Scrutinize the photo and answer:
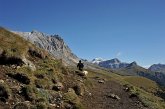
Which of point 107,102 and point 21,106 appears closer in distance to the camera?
point 21,106

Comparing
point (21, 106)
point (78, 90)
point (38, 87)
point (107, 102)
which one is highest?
point (78, 90)

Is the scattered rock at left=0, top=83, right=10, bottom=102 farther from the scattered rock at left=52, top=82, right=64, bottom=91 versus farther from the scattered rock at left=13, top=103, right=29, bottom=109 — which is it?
the scattered rock at left=52, top=82, right=64, bottom=91

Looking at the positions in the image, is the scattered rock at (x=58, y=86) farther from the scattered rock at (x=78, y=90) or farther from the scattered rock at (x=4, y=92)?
the scattered rock at (x=4, y=92)

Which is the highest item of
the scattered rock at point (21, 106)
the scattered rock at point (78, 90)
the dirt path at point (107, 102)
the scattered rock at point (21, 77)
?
the scattered rock at point (21, 77)

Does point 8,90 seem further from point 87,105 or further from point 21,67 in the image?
point 87,105

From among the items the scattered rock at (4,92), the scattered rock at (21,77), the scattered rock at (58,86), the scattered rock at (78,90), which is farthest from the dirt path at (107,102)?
the scattered rock at (4,92)

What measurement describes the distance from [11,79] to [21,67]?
3.01 m

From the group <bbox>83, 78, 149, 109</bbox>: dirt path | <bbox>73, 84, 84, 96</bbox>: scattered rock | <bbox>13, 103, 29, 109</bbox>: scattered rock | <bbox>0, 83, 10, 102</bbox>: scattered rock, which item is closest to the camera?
<bbox>13, 103, 29, 109</bbox>: scattered rock

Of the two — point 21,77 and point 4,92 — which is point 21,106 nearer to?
point 4,92

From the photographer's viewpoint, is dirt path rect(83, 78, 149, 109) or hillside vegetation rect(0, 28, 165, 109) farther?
dirt path rect(83, 78, 149, 109)

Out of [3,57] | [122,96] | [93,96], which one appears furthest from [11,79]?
[122,96]

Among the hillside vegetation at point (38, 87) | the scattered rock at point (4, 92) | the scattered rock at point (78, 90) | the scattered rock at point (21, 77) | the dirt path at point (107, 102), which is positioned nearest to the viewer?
the scattered rock at point (4, 92)

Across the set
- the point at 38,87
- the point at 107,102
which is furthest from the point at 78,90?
the point at 38,87

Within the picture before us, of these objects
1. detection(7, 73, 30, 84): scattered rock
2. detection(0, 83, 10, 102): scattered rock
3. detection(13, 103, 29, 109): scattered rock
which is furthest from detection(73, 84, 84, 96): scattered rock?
detection(13, 103, 29, 109): scattered rock
